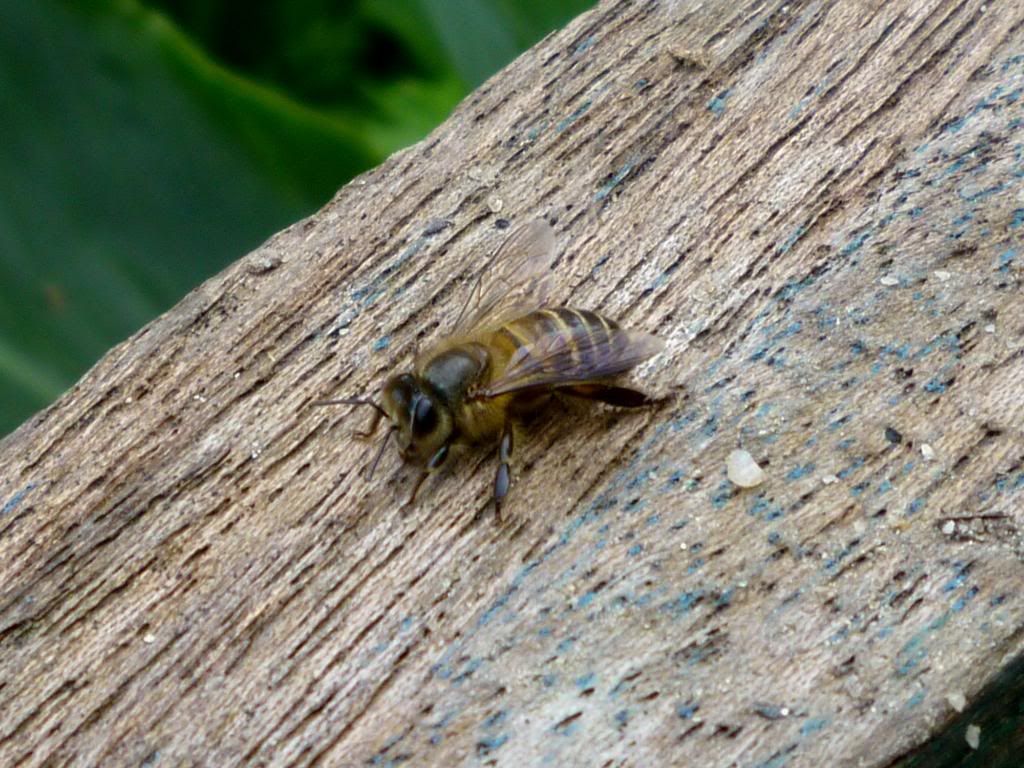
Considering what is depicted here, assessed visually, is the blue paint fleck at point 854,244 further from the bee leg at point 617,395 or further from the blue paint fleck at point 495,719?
the blue paint fleck at point 495,719

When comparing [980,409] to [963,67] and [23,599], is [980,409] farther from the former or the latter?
[23,599]

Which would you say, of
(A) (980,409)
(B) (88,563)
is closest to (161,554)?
(B) (88,563)

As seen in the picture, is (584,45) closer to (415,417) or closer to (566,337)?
(566,337)

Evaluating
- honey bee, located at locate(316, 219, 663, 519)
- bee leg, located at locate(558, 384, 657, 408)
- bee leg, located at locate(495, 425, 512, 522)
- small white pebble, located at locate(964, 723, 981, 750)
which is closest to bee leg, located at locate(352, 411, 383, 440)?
honey bee, located at locate(316, 219, 663, 519)

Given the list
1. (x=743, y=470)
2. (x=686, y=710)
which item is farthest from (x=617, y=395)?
(x=686, y=710)

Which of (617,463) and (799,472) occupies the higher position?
(617,463)

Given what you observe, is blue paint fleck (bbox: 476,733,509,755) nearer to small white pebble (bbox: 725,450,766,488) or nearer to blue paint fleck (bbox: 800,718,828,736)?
blue paint fleck (bbox: 800,718,828,736)

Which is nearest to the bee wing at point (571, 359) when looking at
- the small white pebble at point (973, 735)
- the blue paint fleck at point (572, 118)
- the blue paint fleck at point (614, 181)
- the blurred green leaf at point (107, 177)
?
the blue paint fleck at point (614, 181)
